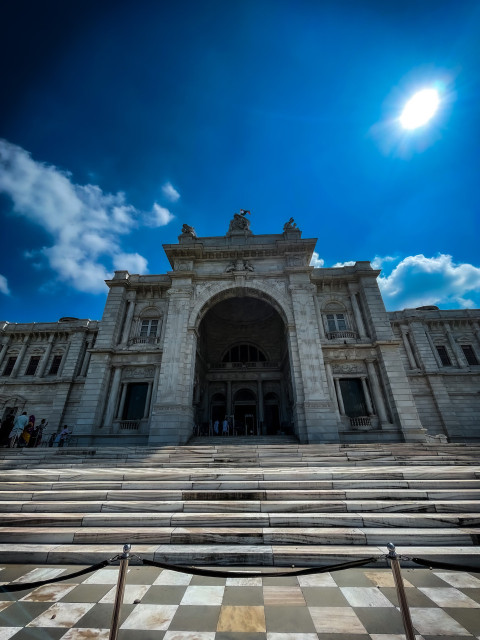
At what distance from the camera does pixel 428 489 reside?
6.63 metres

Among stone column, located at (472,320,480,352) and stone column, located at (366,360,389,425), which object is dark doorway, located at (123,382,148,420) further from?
stone column, located at (472,320,480,352)

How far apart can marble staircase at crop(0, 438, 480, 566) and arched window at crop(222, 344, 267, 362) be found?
53.2ft

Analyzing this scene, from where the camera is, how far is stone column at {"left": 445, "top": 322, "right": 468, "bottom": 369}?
80.4 ft

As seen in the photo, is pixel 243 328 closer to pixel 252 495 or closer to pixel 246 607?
pixel 252 495

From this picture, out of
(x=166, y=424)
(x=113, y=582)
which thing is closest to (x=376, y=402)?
(x=166, y=424)

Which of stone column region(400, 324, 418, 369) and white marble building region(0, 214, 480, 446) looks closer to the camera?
white marble building region(0, 214, 480, 446)

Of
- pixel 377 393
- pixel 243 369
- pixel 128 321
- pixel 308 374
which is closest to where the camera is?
pixel 308 374

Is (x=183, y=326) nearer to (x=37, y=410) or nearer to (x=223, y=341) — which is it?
(x=223, y=341)

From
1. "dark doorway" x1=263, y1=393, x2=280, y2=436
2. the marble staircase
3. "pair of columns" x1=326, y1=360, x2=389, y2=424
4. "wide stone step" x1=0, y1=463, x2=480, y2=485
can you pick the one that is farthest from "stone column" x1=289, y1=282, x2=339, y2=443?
"dark doorway" x1=263, y1=393, x2=280, y2=436

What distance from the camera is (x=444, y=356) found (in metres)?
25.3

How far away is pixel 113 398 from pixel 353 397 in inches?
585

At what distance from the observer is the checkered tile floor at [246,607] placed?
9.32 feet

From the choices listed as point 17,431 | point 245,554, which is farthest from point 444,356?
point 17,431

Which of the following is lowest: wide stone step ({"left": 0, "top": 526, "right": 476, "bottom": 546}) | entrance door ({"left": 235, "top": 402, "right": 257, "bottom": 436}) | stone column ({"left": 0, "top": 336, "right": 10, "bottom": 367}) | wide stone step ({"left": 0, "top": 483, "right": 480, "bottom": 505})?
wide stone step ({"left": 0, "top": 526, "right": 476, "bottom": 546})
